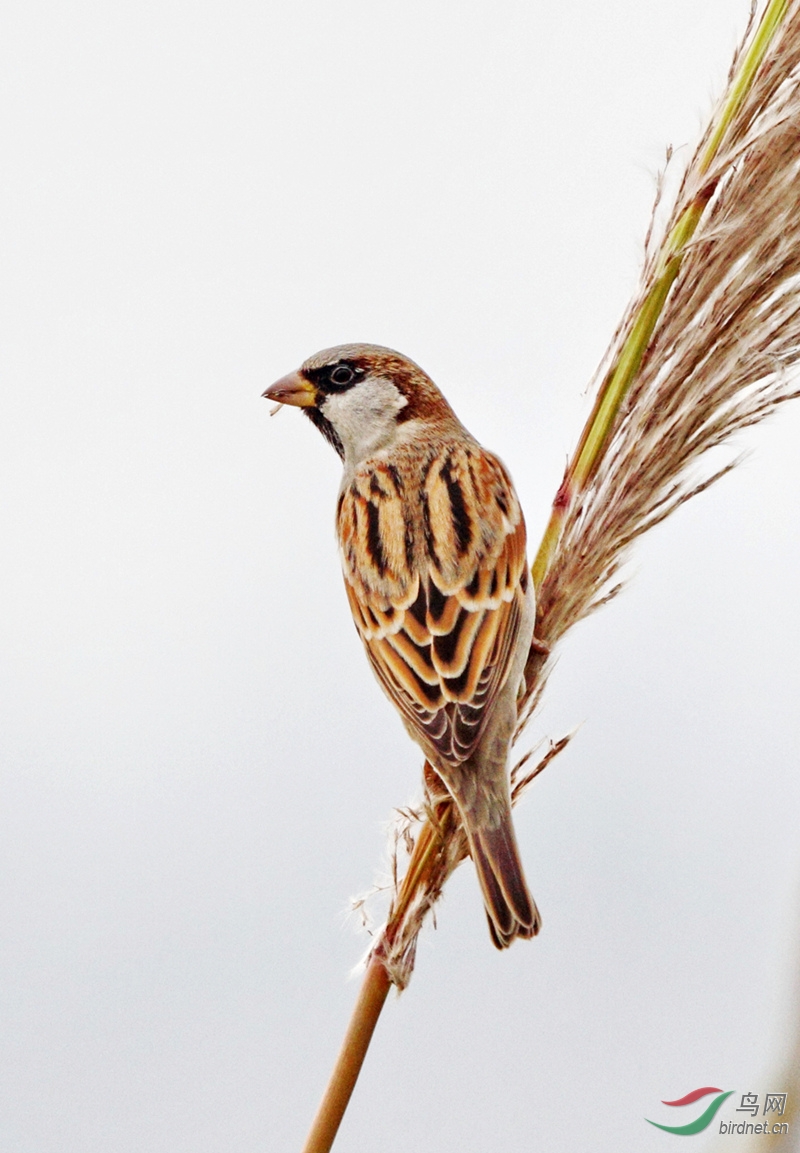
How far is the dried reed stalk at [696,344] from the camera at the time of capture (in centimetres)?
122

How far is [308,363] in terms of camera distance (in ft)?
4.73

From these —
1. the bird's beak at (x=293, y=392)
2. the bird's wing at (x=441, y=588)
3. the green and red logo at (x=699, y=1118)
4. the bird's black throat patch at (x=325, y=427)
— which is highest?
the bird's black throat patch at (x=325, y=427)

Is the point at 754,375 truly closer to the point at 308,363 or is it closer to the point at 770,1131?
the point at 308,363

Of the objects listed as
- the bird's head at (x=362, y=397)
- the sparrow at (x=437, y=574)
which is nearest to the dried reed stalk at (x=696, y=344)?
the sparrow at (x=437, y=574)

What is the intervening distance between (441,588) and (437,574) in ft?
0.06

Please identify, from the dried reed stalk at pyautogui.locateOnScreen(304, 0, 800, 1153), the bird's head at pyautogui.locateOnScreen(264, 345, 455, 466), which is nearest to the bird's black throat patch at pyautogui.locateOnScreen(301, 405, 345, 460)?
the bird's head at pyautogui.locateOnScreen(264, 345, 455, 466)

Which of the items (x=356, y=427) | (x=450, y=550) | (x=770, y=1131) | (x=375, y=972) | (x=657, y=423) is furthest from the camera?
(x=356, y=427)

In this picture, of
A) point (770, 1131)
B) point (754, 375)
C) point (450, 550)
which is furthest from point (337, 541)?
point (770, 1131)

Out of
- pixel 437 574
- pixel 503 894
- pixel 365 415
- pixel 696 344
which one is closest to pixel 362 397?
pixel 365 415

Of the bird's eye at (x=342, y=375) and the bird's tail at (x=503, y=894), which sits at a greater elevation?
the bird's eye at (x=342, y=375)

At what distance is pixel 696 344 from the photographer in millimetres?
1236

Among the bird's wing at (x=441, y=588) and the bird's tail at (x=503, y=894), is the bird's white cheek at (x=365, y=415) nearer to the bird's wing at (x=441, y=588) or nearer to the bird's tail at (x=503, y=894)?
the bird's wing at (x=441, y=588)

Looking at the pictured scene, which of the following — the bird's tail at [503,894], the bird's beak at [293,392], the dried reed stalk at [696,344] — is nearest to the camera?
the bird's tail at [503,894]

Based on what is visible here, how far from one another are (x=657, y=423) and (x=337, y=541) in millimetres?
468
